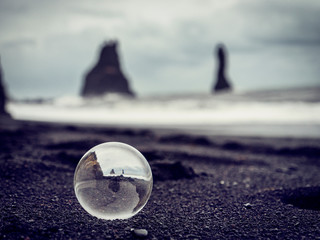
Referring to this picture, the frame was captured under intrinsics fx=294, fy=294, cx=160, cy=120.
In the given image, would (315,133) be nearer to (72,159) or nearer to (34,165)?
(72,159)

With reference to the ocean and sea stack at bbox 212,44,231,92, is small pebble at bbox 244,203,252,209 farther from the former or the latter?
sea stack at bbox 212,44,231,92

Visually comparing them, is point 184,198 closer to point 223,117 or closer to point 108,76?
point 223,117

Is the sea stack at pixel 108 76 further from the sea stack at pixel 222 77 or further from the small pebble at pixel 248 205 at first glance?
the small pebble at pixel 248 205

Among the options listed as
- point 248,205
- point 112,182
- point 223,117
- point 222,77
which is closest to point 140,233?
point 112,182

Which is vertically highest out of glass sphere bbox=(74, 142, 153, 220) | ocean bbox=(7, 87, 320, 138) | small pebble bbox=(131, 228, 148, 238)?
glass sphere bbox=(74, 142, 153, 220)

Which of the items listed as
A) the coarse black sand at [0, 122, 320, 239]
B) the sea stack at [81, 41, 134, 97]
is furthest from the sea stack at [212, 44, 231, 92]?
the coarse black sand at [0, 122, 320, 239]

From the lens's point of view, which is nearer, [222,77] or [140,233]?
[140,233]

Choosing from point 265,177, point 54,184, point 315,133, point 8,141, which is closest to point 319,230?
Answer: point 265,177

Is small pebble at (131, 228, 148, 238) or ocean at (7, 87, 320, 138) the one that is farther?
ocean at (7, 87, 320, 138)
